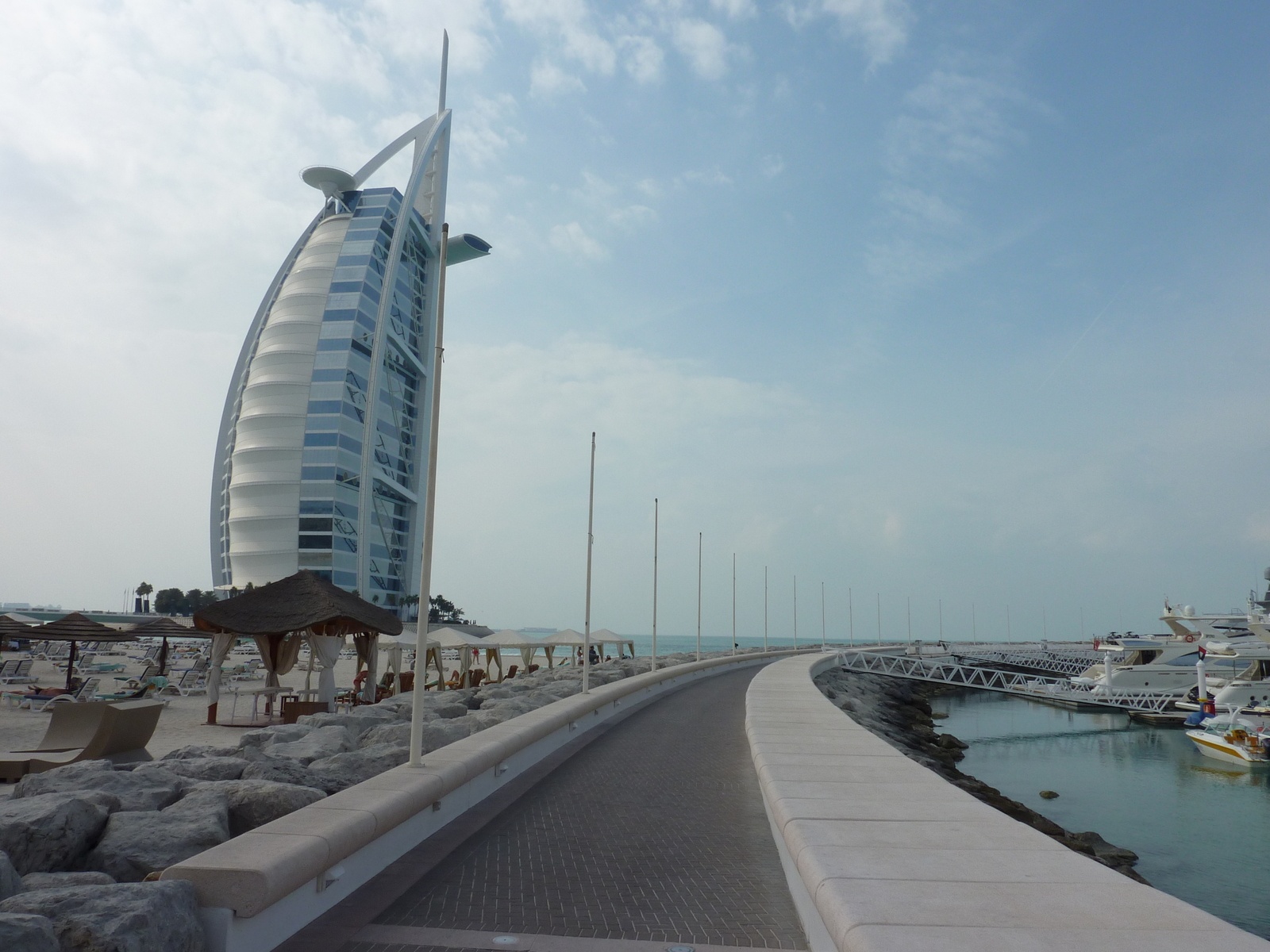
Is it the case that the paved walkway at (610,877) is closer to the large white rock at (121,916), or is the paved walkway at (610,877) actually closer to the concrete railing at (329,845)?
the concrete railing at (329,845)

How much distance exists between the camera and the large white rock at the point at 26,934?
3.66 meters

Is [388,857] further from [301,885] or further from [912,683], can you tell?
[912,683]

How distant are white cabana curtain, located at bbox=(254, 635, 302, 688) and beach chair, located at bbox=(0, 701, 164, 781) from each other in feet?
16.9

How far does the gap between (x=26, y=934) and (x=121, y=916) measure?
17.0 inches

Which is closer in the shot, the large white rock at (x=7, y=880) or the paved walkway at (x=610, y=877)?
the large white rock at (x=7, y=880)

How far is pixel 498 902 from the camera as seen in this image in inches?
232

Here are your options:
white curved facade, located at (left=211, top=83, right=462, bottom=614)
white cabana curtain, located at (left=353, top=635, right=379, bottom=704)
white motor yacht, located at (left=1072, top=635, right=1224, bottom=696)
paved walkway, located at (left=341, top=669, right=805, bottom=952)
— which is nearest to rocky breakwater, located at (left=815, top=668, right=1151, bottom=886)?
paved walkway, located at (left=341, top=669, right=805, bottom=952)

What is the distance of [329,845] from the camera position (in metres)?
5.48

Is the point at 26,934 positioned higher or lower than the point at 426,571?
lower

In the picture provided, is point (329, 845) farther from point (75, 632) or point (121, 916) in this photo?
point (75, 632)

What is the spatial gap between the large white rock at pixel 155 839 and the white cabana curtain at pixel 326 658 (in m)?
12.8

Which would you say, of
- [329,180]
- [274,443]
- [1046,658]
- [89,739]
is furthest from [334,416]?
[89,739]

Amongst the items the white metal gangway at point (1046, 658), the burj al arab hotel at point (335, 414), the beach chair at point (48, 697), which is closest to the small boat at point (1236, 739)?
the beach chair at point (48, 697)

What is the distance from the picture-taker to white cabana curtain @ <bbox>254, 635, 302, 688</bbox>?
18438mm
